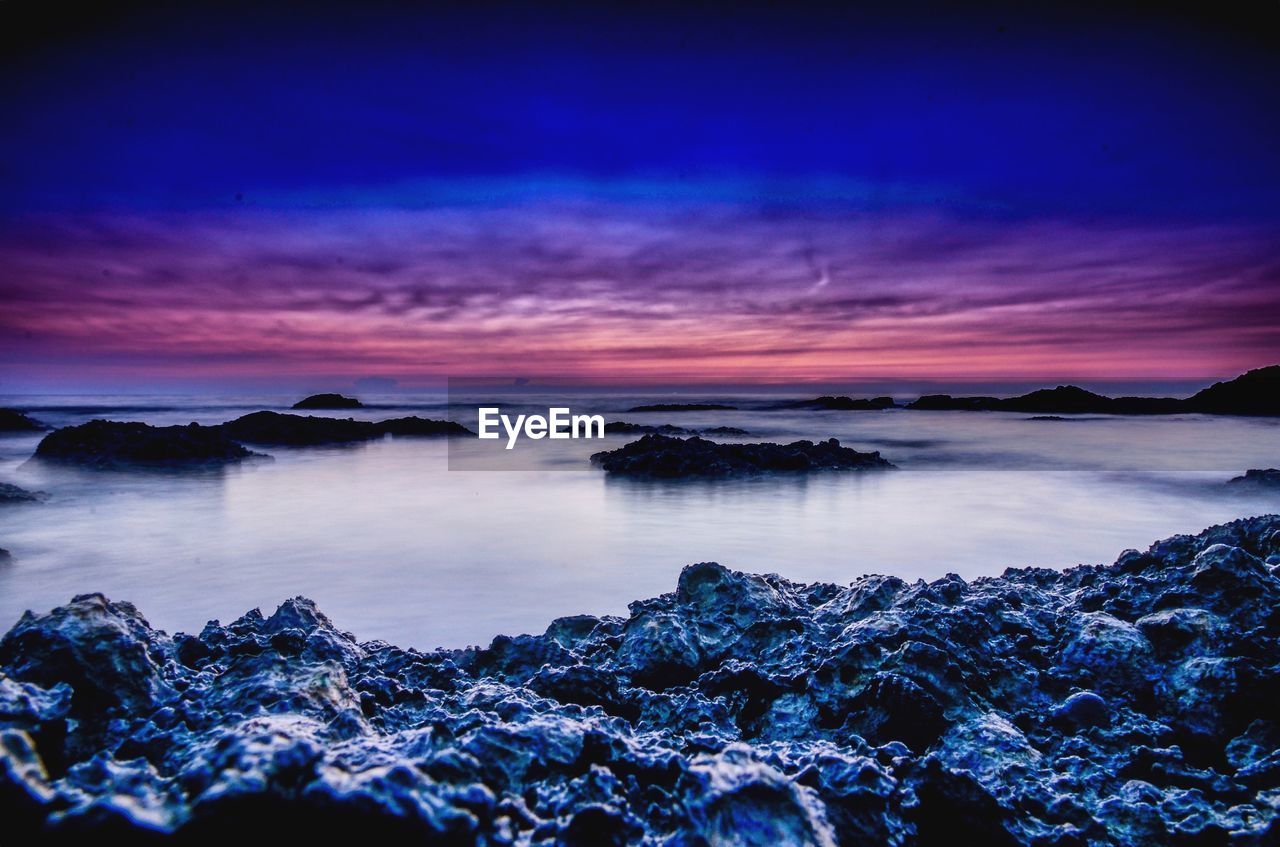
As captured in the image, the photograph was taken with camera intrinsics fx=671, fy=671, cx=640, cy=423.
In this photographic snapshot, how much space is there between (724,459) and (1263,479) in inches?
296

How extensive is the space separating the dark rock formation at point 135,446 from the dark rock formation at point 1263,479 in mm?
17017

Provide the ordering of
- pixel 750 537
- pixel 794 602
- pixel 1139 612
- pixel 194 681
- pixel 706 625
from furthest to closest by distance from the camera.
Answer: pixel 750 537 → pixel 794 602 → pixel 706 625 → pixel 1139 612 → pixel 194 681

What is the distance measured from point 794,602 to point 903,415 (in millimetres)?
31367

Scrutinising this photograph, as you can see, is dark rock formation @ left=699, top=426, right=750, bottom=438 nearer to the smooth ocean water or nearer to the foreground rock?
the smooth ocean water

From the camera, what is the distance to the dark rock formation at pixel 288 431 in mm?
17516

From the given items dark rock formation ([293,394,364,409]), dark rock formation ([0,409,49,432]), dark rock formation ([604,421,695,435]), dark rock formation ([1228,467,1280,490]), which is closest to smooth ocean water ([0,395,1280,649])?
dark rock formation ([1228,467,1280,490])

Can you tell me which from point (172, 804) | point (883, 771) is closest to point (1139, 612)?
point (883, 771)

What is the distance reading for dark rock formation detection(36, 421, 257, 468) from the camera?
12.4 m

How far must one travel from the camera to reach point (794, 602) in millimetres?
3396

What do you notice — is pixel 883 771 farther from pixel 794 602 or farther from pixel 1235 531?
pixel 1235 531

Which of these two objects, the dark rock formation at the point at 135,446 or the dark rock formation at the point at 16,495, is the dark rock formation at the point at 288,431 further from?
the dark rock formation at the point at 16,495

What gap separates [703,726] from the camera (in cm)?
223

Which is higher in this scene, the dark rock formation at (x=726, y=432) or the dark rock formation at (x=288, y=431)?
the dark rock formation at (x=288, y=431)

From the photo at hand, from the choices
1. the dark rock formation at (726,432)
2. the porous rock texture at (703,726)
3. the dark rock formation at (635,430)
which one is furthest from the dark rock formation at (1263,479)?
the dark rock formation at (726,432)
